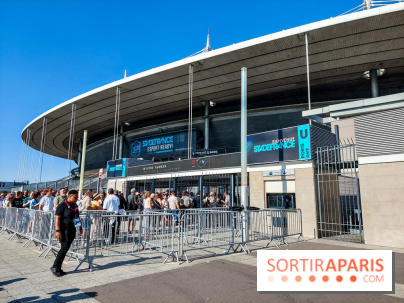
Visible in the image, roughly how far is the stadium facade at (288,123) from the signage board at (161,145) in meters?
0.14

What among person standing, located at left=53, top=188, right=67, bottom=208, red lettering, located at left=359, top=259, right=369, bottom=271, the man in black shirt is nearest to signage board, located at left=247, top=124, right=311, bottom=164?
person standing, located at left=53, top=188, right=67, bottom=208

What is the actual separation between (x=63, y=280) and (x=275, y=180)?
9.50m

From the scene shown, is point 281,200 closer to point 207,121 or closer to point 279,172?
point 279,172

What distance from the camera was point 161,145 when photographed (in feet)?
109

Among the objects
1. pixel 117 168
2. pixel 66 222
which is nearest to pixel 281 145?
pixel 66 222

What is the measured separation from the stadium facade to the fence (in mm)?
2404

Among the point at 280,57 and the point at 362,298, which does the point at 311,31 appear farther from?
the point at 362,298

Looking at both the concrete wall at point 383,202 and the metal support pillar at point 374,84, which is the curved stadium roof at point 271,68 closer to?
the metal support pillar at point 374,84

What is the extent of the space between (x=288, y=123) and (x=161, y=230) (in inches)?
796

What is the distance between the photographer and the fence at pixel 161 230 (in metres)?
7.57

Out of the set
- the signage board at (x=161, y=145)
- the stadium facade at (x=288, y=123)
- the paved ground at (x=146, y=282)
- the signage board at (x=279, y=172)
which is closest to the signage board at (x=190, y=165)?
the stadium facade at (x=288, y=123)

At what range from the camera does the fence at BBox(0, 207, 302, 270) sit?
24.8 ft

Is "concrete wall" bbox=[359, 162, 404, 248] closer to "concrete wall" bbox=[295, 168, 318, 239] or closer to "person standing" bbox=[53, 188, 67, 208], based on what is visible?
"concrete wall" bbox=[295, 168, 318, 239]

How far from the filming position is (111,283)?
5.40 m
